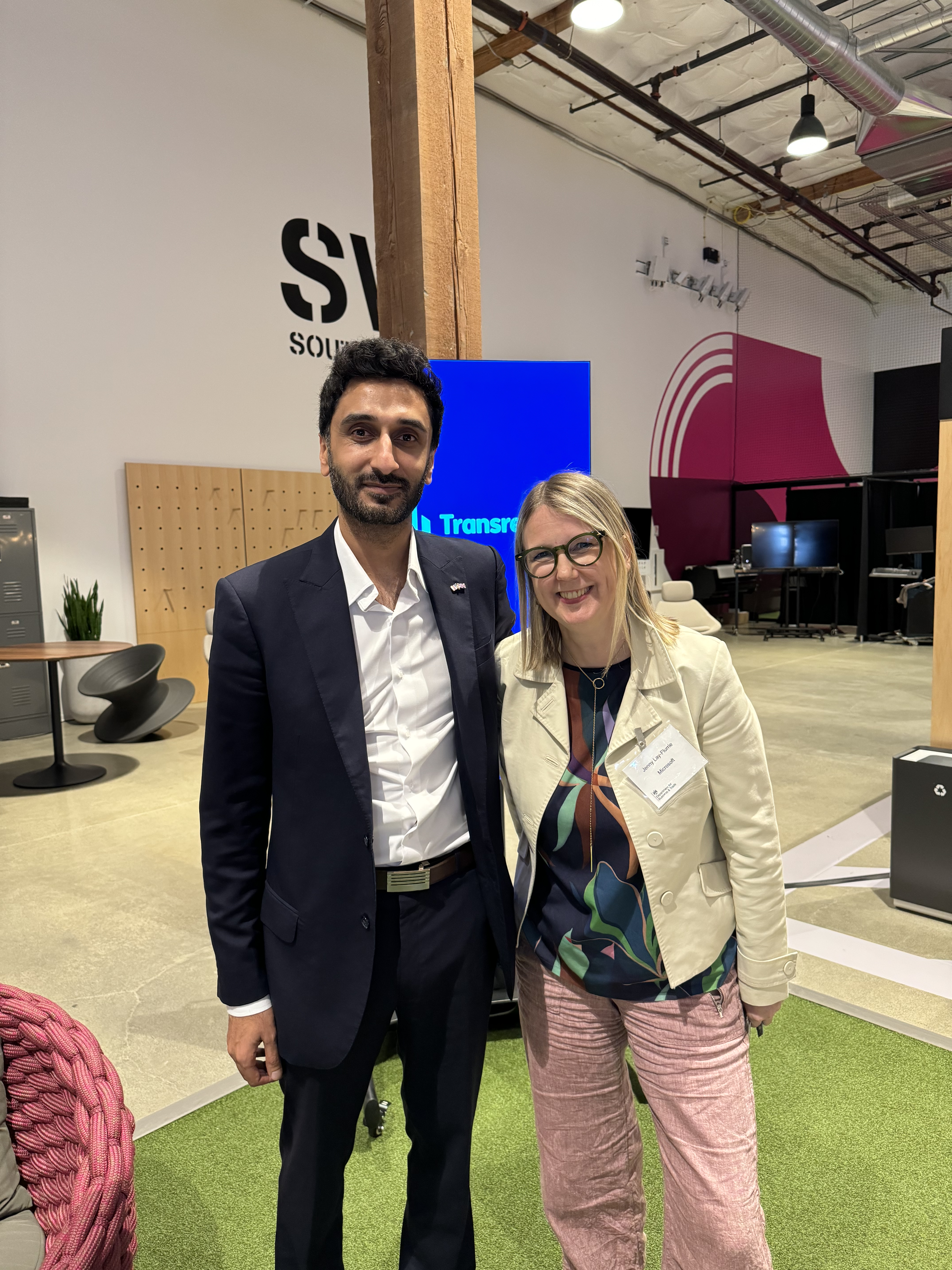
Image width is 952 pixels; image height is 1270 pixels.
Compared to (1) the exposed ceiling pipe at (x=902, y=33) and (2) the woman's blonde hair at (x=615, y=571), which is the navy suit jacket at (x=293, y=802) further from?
(1) the exposed ceiling pipe at (x=902, y=33)

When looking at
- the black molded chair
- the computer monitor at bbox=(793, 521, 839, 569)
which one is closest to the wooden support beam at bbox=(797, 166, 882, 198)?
the computer monitor at bbox=(793, 521, 839, 569)

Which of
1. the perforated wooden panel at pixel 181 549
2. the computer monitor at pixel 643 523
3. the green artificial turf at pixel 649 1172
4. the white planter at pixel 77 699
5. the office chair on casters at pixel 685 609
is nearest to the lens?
the green artificial turf at pixel 649 1172

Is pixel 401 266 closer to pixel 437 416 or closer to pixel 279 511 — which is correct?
pixel 437 416

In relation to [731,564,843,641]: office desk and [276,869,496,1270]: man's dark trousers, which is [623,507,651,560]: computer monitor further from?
[276,869,496,1270]: man's dark trousers

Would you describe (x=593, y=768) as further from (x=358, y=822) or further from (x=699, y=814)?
(x=358, y=822)

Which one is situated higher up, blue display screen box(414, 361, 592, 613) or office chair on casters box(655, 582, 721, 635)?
blue display screen box(414, 361, 592, 613)

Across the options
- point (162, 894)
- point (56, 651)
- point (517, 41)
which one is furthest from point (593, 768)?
point (517, 41)

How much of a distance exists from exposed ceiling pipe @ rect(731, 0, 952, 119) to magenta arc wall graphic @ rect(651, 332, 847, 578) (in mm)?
5363

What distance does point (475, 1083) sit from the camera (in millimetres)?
1434

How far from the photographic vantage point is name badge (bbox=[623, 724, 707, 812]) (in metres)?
1.24

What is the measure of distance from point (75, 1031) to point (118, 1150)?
0.24 m

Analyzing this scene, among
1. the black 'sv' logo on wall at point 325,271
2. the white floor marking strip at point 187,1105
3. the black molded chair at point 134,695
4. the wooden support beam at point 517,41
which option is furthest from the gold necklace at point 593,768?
the wooden support beam at point 517,41

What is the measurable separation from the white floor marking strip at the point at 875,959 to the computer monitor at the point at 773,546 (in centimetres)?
1021

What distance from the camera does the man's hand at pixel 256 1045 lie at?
1302 mm
